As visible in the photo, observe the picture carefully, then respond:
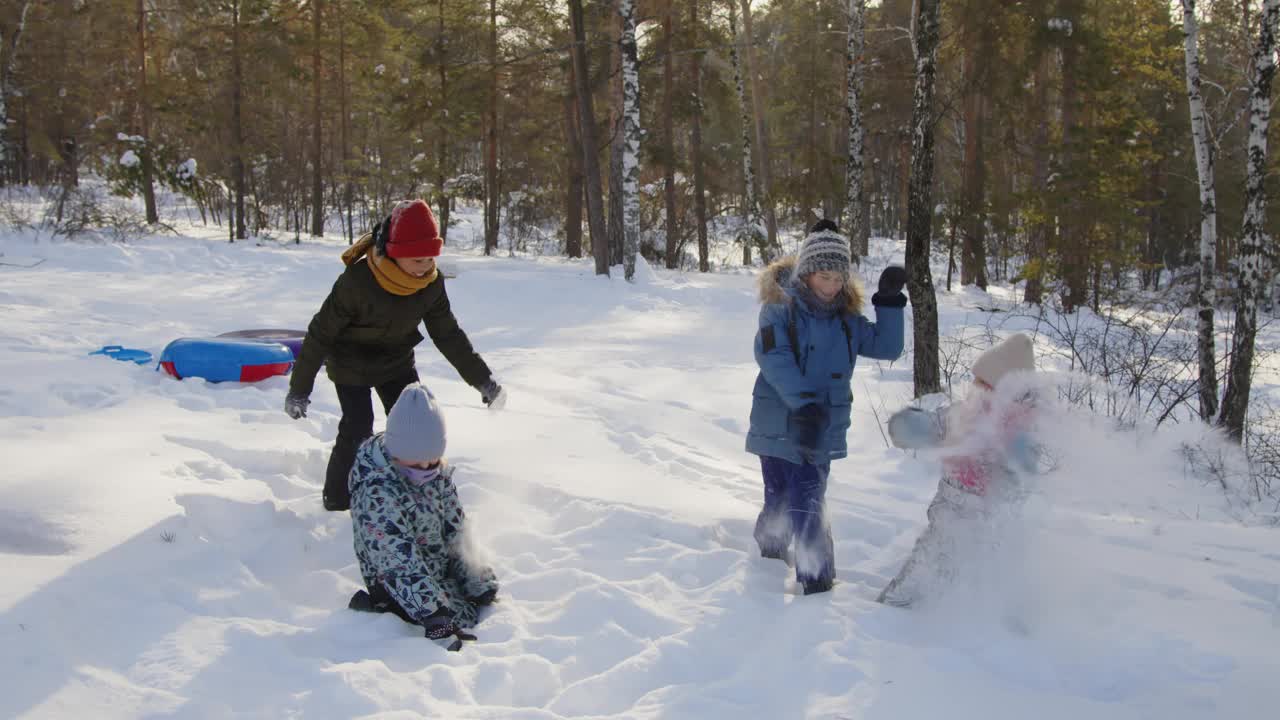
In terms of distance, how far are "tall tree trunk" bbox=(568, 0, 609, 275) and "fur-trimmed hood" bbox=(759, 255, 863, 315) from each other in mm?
13375

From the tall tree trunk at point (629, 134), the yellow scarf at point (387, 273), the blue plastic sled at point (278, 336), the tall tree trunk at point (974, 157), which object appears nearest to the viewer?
the yellow scarf at point (387, 273)

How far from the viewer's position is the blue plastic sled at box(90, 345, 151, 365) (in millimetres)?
7258

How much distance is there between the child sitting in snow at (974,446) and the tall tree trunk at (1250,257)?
5.41 metres

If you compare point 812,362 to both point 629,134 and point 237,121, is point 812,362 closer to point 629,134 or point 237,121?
point 629,134

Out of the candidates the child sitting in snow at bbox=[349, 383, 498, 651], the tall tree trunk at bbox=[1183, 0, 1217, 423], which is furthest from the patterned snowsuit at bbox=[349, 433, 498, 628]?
the tall tree trunk at bbox=[1183, 0, 1217, 423]

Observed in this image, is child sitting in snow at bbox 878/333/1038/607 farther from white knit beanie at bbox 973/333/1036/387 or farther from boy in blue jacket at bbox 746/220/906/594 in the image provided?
boy in blue jacket at bbox 746/220/906/594

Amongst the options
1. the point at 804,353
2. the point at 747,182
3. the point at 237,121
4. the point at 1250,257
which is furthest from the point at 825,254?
the point at 237,121

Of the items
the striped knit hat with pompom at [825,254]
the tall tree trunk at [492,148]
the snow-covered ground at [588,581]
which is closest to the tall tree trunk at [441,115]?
the tall tree trunk at [492,148]

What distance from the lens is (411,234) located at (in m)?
3.89

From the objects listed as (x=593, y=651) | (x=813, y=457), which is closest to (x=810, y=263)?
(x=813, y=457)

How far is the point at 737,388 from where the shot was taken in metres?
8.57

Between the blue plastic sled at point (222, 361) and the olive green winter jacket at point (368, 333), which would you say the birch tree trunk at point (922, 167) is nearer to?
the olive green winter jacket at point (368, 333)

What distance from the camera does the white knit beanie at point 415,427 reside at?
3355mm

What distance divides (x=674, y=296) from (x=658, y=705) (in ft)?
41.6
